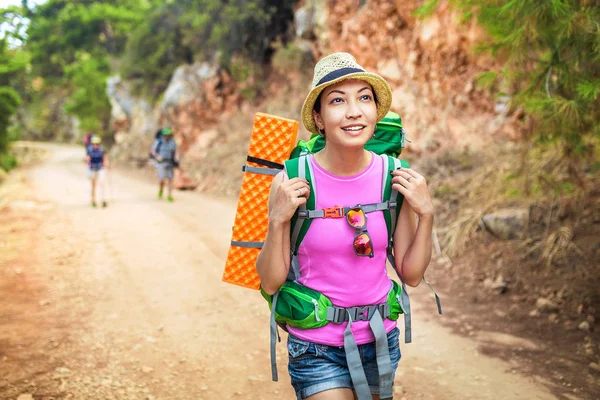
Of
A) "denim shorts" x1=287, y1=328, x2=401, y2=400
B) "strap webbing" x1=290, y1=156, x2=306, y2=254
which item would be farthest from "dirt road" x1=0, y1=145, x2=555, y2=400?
"strap webbing" x1=290, y1=156, x2=306, y2=254

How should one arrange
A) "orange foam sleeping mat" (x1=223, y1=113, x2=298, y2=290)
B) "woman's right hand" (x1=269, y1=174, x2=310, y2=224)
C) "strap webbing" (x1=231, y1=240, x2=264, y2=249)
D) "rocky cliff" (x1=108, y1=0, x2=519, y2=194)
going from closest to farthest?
1. "woman's right hand" (x1=269, y1=174, x2=310, y2=224)
2. "orange foam sleeping mat" (x1=223, y1=113, x2=298, y2=290)
3. "strap webbing" (x1=231, y1=240, x2=264, y2=249)
4. "rocky cliff" (x1=108, y1=0, x2=519, y2=194)

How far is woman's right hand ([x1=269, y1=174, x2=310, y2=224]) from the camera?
6.31 ft

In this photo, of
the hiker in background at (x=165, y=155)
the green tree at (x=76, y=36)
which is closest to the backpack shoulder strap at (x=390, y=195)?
the hiker in background at (x=165, y=155)

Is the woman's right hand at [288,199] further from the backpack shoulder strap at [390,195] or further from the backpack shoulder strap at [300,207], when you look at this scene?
the backpack shoulder strap at [390,195]

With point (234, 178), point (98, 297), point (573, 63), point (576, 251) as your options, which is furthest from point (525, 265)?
point (234, 178)

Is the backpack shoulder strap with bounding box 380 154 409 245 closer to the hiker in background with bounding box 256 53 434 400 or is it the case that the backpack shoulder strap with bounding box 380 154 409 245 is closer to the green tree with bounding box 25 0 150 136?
the hiker in background with bounding box 256 53 434 400

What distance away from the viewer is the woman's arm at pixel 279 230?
76.2 inches

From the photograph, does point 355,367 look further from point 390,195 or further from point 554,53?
point 554,53

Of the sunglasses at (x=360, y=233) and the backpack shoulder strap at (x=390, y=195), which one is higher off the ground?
the backpack shoulder strap at (x=390, y=195)

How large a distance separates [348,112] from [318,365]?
1014mm

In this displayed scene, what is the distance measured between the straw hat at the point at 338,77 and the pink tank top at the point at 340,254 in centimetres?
24

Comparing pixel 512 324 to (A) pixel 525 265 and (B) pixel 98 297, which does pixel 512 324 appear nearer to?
(A) pixel 525 265

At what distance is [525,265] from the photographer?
20.1 feet

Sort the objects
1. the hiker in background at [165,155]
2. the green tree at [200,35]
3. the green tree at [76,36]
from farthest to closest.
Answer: the green tree at [76,36] → the green tree at [200,35] → the hiker in background at [165,155]
